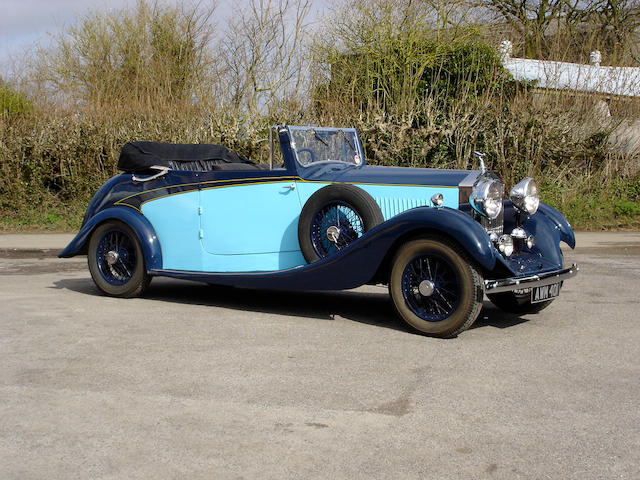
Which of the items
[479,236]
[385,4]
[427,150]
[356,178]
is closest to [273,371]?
[479,236]

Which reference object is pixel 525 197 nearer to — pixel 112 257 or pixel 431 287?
pixel 431 287

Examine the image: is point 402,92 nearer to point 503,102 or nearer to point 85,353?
point 503,102

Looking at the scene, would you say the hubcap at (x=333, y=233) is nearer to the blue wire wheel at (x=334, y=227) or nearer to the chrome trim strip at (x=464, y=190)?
the blue wire wheel at (x=334, y=227)

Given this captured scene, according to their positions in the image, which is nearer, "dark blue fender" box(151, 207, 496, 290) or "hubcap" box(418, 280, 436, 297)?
"dark blue fender" box(151, 207, 496, 290)

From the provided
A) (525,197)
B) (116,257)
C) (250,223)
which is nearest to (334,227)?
(250,223)

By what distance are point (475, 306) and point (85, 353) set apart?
2932 mm

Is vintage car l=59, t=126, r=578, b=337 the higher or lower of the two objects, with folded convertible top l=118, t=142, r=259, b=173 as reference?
lower

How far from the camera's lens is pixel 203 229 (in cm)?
738

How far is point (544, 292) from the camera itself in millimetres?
6129

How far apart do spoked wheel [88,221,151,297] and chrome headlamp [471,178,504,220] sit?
349 centimetres

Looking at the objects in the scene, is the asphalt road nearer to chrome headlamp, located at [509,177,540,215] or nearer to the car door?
the car door

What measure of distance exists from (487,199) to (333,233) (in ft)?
4.50

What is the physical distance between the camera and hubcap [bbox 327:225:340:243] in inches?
259

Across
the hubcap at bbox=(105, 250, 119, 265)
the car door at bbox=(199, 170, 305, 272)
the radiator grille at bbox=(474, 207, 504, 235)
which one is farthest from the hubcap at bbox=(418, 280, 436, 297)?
the hubcap at bbox=(105, 250, 119, 265)
